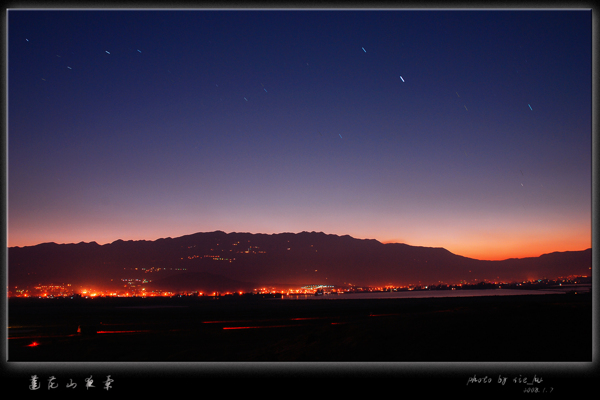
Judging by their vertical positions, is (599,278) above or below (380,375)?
above

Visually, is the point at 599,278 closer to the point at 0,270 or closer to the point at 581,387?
the point at 581,387

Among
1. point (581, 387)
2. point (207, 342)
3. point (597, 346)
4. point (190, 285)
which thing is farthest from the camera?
point (190, 285)

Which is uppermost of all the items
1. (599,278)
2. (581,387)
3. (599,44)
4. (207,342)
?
(599,44)

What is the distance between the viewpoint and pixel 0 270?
28.0ft

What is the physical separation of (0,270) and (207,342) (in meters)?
15.6

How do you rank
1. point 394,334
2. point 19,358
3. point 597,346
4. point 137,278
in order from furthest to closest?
point 137,278 → point 19,358 → point 394,334 → point 597,346

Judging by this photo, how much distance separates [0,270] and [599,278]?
13971 millimetres

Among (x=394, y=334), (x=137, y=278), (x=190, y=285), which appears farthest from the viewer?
(x=137, y=278)

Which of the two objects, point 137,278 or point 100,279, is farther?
point 137,278

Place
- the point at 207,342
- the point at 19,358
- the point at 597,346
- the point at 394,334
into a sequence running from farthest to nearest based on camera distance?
the point at 207,342
the point at 19,358
the point at 394,334
the point at 597,346

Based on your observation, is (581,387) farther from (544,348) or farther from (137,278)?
(137,278)

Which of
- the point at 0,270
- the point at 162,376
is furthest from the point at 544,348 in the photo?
the point at 0,270

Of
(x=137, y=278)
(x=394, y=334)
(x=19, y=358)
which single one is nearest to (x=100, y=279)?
(x=137, y=278)

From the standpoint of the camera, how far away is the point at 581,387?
8.38 metres
